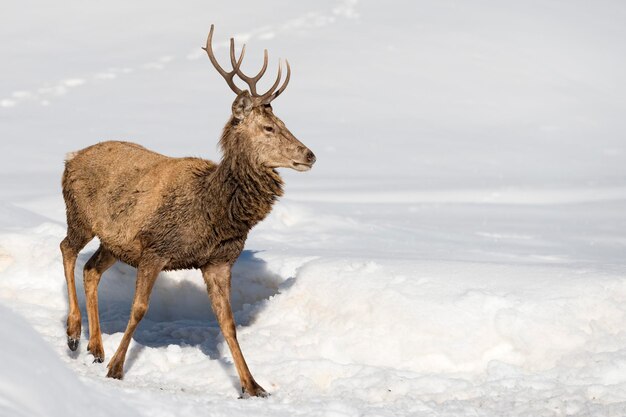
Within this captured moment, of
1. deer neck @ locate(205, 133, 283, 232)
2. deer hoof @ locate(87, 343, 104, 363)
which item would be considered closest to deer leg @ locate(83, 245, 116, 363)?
deer hoof @ locate(87, 343, 104, 363)

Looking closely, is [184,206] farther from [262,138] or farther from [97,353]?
[97,353]

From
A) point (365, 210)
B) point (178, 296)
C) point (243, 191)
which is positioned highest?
point (243, 191)

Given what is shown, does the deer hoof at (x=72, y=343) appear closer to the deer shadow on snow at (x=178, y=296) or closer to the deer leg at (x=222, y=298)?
the deer shadow on snow at (x=178, y=296)

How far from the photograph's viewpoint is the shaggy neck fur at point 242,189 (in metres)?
8.19

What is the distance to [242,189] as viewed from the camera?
8.23 metres

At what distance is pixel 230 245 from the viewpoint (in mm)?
8297

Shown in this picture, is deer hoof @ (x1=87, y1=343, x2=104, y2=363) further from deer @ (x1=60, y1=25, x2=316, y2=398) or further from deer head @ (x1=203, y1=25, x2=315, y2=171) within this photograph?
deer head @ (x1=203, y1=25, x2=315, y2=171)

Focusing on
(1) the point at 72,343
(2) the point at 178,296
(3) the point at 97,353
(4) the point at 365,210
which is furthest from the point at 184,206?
(4) the point at 365,210

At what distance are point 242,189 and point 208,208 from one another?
290mm

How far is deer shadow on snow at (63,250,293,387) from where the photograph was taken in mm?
9570

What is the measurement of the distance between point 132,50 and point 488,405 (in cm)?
2514

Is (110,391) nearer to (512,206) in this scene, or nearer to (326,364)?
(326,364)

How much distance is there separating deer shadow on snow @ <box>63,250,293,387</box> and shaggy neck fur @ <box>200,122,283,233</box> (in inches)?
56.3

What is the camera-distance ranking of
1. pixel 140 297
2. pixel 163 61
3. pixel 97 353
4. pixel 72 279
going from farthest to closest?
pixel 163 61, pixel 72 279, pixel 97 353, pixel 140 297
